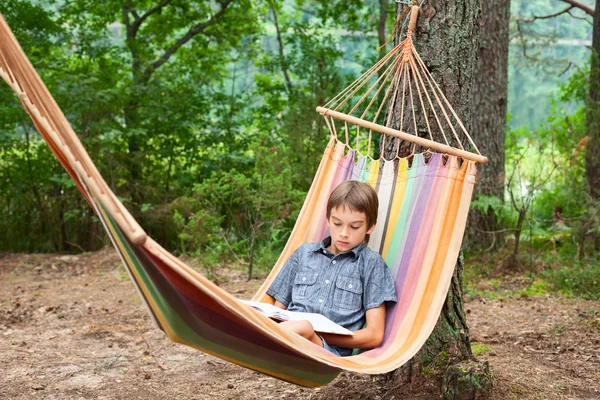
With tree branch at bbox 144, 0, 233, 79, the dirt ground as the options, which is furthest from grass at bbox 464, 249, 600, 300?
tree branch at bbox 144, 0, 233, 79

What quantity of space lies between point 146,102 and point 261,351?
494cm

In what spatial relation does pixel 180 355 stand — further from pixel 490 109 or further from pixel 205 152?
pixel 205 152

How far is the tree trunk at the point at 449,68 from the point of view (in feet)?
7.99

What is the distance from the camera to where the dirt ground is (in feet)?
8.50

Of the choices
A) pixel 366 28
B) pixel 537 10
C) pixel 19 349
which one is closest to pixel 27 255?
pixel 19 349

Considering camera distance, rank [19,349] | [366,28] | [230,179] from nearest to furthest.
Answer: [19,349], [230,179], [366,28]

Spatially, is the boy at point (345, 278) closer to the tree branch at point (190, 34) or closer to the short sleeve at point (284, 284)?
Result: the short sleeve at point (284, 284)

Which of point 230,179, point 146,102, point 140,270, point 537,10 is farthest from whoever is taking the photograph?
point 537,10

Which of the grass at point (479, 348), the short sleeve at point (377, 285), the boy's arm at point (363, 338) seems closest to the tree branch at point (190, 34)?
the grass at point (479, 348)

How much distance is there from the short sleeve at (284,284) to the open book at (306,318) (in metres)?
0.24

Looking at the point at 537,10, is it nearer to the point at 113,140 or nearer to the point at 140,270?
the point at 113,140

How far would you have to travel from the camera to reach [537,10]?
17.7 metres

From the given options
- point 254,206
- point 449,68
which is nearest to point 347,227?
point 449,68

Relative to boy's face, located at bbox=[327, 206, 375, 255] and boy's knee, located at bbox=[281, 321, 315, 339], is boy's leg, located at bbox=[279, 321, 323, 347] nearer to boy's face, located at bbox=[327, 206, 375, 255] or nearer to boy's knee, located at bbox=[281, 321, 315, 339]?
boy's knee, located at bbox=[281, 321, 315, 339]
